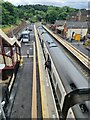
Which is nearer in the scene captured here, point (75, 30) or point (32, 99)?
point (32, 99)

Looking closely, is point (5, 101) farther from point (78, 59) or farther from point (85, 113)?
point (78, 59)

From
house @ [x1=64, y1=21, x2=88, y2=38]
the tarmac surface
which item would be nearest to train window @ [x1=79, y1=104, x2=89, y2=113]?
the tarmac surface

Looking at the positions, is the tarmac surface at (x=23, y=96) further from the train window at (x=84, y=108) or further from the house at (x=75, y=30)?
the house at (x=75, y=30)

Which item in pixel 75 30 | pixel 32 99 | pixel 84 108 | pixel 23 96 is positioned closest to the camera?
pixel 84 108

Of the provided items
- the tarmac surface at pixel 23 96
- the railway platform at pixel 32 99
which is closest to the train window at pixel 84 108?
the railway platform at pixel 32 99

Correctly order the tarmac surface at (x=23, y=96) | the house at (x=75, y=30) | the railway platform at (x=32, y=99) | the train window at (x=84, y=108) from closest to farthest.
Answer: the train window at (x=84, y=108), the railway platform at (x=32, y=99), the tarmac surface at (x=23, y=96), the house at (x=75, y=30)

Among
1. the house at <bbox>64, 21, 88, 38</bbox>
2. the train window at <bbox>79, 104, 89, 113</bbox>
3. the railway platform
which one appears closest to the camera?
the train window at <bbox>79, 104, 89, 113</bbox>

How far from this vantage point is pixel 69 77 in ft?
23.3

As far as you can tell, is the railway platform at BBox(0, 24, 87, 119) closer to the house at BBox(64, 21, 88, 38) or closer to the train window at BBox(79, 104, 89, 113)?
the train window at BBox(79, 104, 89, 113)

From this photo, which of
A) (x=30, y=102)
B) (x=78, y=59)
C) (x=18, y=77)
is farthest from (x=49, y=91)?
(x=78, y=59)

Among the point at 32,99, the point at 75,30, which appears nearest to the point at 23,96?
the point at 32,99

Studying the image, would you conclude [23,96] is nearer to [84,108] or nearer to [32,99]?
[32,99]

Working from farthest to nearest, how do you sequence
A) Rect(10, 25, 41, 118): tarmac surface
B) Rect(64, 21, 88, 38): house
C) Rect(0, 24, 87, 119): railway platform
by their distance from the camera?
Rect(64, 21, 88, 38): house < Rect(10, 25, 41, 118): tarmac surface < Rect(0, 24, 87, 119): railway platform

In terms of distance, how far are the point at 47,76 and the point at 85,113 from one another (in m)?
5.86
